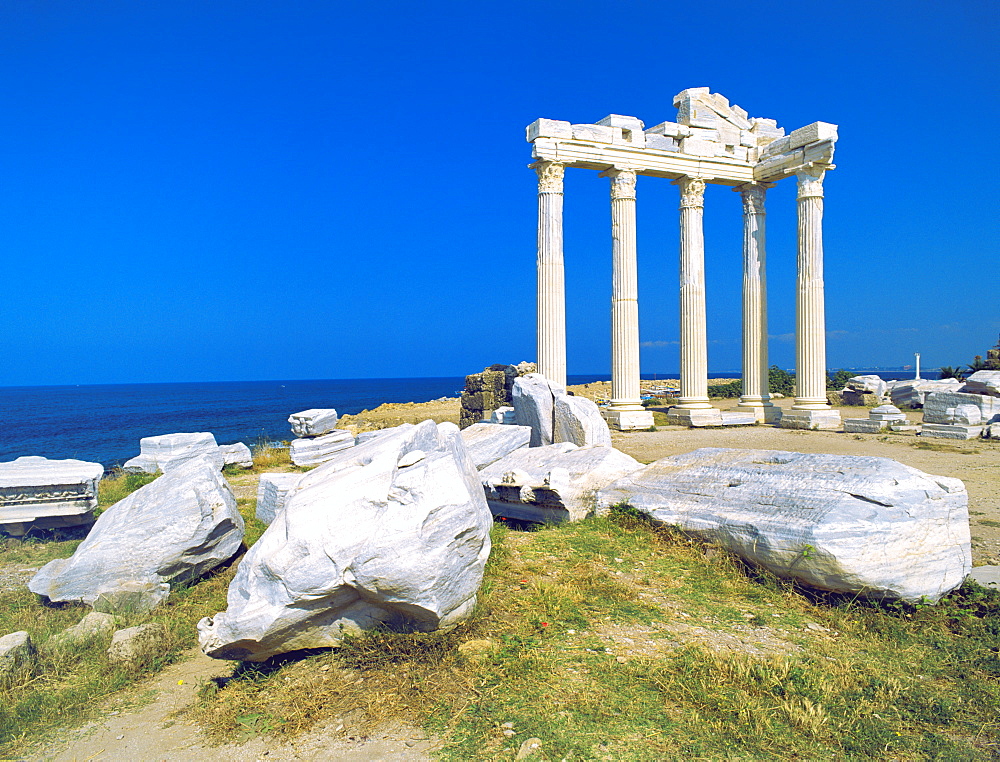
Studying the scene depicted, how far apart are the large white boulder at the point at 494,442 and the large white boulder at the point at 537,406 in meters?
0.34

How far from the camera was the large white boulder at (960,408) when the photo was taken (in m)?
17.3

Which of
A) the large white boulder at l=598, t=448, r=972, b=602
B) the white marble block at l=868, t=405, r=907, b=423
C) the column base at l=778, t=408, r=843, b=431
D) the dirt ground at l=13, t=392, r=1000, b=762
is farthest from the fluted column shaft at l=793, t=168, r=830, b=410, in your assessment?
the large white boulder at l=598, t=448, r=972, b=602

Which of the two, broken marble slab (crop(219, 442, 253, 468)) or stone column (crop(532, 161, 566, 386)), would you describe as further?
stone column (crop(532, 161, 566, 386))

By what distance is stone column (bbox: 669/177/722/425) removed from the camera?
20.4 meters

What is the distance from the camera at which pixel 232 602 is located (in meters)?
4.12

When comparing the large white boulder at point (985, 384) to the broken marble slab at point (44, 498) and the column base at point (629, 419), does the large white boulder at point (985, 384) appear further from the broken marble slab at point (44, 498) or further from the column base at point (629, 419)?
the broken marble slab at point (44, 498)

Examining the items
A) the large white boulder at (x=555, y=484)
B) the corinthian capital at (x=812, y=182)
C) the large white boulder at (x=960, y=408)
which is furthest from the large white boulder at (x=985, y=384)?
the large white boulder at (x=555, y=484)

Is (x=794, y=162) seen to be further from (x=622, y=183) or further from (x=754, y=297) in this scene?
(x=622, y=183)

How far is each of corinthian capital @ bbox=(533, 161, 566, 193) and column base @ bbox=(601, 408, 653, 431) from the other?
6760 millimetres

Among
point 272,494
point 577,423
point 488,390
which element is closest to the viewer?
point 272,494

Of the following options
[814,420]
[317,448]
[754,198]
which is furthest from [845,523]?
[754,198]

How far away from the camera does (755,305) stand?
70.6 feet

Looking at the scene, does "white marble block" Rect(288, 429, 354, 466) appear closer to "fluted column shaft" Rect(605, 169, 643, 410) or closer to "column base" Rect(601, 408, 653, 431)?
"column base" Rect(601, 408, 653, 431)

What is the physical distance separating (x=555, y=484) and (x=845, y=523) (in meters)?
3.18
